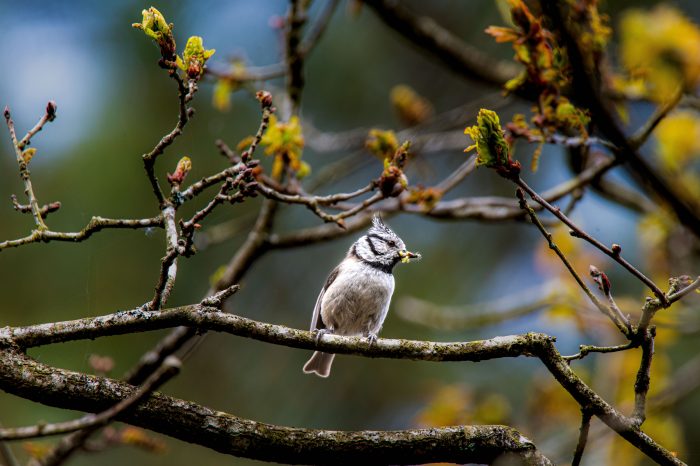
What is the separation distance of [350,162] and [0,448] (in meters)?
3.20

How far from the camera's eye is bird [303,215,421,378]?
4434mm

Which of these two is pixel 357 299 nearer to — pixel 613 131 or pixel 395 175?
pixel 395 175

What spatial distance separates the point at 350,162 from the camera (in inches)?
191

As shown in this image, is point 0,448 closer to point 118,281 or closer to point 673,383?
point 673,383

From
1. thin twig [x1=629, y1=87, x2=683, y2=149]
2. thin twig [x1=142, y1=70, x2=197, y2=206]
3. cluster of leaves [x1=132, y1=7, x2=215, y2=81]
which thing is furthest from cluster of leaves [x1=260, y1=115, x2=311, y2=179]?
thin twig [x1=629, y1=87, x2=683, y2=149]

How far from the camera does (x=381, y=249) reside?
4.66 meters

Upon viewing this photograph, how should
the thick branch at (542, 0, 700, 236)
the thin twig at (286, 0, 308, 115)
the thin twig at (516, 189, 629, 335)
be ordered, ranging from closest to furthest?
the thick branch at (542, 0, 700, 236) → the thin twig at (516, 189, 629, 335) → the thin twig at (286, 0, 308, 115)

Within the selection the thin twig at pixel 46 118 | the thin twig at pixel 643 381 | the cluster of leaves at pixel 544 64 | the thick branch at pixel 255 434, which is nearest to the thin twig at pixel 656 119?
the cluster of leaves at pixel 544 64

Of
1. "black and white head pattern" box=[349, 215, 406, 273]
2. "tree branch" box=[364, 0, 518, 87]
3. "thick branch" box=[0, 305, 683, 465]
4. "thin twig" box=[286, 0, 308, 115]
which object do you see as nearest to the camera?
"thick branch" box=[0, 305, 683, 465]

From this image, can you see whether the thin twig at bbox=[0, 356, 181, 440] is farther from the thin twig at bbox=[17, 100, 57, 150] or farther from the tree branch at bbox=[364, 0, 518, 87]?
the tree branch at bbox=[364, 0, 518, 87]

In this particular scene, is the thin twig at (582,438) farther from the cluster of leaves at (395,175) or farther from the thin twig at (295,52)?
the thin twig at (295,52)

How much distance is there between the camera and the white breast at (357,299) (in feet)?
14.5

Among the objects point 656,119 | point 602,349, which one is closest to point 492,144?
point 602,349

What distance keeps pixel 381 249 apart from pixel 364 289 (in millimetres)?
366
